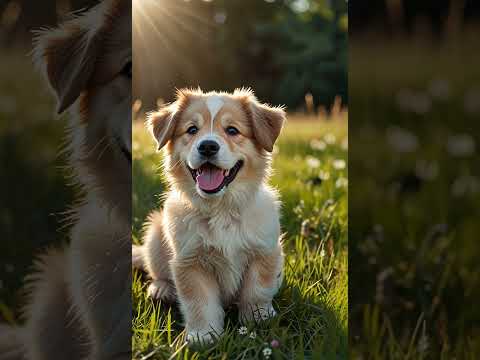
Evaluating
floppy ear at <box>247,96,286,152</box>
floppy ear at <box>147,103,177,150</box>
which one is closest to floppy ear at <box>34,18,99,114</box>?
floppy ear at <box>147,103,177,150</box>

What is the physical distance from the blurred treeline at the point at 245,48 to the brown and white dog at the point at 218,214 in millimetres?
88

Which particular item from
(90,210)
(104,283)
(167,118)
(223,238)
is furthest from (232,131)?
(104,283)

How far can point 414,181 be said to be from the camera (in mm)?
2078

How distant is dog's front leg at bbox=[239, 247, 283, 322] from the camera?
1872mm

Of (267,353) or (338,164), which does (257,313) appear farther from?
(338,164)

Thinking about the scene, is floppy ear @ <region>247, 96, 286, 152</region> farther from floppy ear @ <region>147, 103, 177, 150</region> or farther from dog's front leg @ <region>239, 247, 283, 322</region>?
dog's front leg @ <region>239, 247, 283, 322</region>

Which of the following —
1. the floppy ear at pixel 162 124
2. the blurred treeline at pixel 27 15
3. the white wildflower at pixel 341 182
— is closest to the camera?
the blurred treeline at pixel 27 15

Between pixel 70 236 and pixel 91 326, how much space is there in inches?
10.5

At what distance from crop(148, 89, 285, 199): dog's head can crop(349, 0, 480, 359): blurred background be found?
1.07 ft

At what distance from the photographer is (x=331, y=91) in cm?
206

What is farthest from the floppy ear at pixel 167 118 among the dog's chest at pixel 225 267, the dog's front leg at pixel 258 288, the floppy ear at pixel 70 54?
the dog's front leg at pixel 258 288

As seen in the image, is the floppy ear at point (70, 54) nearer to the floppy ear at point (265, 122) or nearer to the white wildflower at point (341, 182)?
the floppy ear at point (265, 122)

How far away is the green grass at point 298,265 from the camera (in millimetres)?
1788

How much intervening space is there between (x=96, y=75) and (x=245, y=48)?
531mm
